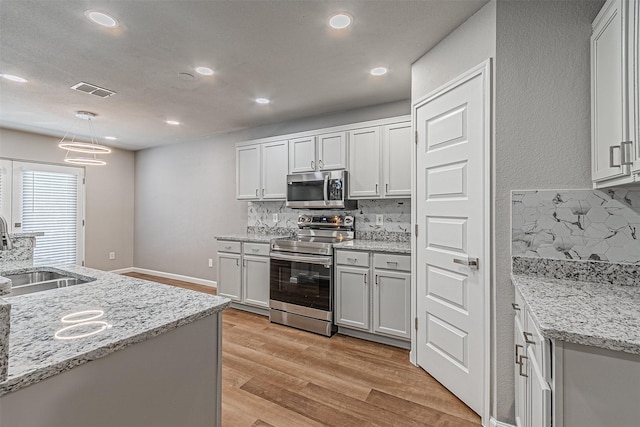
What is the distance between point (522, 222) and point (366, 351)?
1.75 metres

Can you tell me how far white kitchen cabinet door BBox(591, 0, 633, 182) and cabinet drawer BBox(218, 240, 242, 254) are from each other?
11.2 feet

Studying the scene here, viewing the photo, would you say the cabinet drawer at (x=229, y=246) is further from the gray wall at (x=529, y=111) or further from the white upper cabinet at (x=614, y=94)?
the white upper cabinet at (x=614, y=94)

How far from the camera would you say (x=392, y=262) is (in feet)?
9.18

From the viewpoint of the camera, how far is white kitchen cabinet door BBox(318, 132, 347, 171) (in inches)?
135

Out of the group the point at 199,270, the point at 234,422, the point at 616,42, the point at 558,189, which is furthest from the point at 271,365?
the point at 199,270

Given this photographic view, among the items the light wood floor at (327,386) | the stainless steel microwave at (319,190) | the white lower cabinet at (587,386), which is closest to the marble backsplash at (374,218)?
the stainless steel microwave at (319,190)

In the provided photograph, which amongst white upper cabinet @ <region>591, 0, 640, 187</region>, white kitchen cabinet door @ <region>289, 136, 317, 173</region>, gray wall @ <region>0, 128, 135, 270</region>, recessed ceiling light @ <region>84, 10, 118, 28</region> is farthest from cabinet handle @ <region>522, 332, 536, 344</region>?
gray wall @ <region>0, 128, 135, 270</region>

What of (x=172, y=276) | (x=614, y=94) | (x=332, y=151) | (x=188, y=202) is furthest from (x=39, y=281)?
(x=172, y=276)

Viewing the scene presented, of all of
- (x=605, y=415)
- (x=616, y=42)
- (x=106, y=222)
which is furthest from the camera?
(x=106, y=222)

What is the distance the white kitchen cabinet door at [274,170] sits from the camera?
3865 mm

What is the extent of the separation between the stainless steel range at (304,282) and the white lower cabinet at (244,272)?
0.20 meters

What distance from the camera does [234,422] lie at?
5.99 feet

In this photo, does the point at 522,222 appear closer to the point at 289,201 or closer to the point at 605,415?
the point at 605,415

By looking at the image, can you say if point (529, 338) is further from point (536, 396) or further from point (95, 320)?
point (95, 320)
